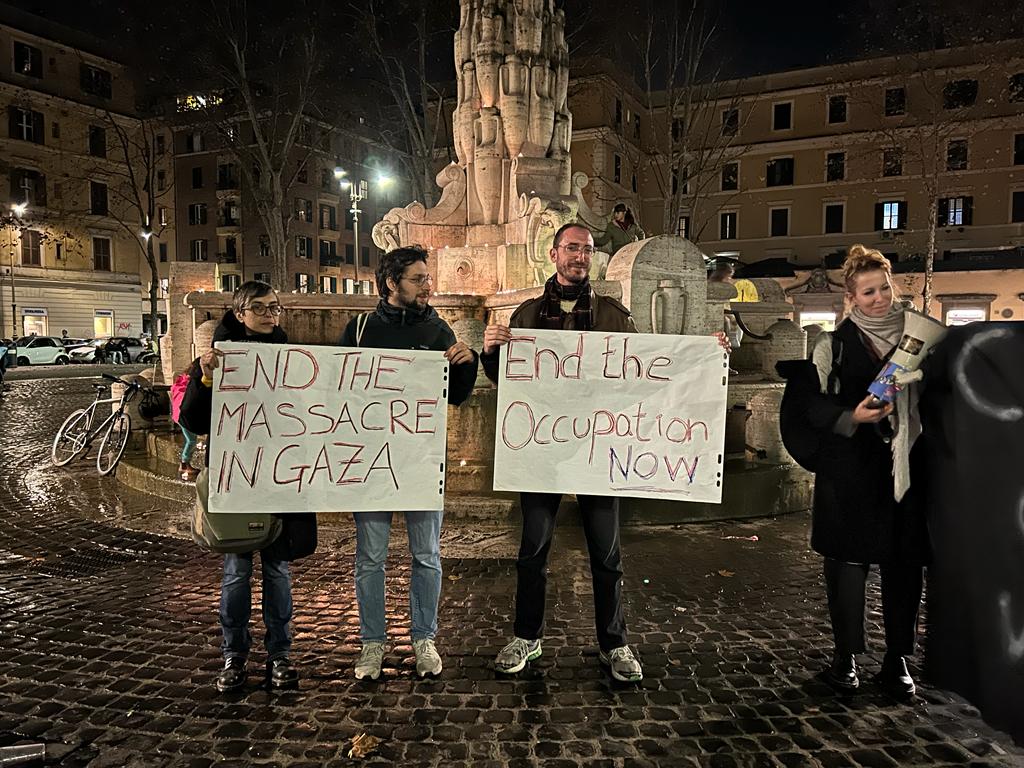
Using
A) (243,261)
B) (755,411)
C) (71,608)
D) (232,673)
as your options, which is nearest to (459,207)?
(755,411)

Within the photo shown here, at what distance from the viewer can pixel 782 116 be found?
149 feet

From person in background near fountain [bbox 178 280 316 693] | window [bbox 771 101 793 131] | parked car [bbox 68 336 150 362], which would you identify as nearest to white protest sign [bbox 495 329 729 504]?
person in background near fountain [bbox 178 280 316 693]

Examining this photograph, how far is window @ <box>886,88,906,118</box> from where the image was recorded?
40688mm

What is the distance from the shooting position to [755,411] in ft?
25.4

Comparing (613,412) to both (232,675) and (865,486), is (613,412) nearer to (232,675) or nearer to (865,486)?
(865,486)

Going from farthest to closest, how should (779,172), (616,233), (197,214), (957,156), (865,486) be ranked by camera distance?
(197,214) → (779,172) → (957,156) → (616,233) → (865,486)

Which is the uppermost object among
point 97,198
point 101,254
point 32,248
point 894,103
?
point 894,103

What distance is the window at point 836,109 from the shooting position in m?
43.7

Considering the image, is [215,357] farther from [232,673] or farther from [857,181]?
[857,181]

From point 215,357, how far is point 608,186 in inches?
1610

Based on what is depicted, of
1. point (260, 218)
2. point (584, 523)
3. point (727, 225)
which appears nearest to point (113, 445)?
point (584, 523)

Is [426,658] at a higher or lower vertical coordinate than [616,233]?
lower

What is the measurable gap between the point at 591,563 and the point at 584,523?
0.21 m

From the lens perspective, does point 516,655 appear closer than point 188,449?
Yes
